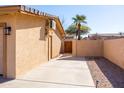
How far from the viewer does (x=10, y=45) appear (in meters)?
8.51

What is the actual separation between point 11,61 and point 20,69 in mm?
710

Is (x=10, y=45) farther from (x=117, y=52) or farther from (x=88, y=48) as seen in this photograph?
(x=88, y=48)

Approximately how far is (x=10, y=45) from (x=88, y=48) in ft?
44.6

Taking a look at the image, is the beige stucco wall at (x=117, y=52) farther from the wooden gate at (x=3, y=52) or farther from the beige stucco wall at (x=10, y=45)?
the wooden gate at (x=3, y=52)

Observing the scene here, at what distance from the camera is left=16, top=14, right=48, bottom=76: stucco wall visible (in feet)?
28.9

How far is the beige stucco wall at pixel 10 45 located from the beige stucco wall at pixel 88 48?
13421mm

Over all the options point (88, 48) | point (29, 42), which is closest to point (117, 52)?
point (29, 42)

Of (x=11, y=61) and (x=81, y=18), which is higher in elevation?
(x=81, y=18)

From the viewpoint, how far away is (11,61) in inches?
336

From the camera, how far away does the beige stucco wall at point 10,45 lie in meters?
8.40
